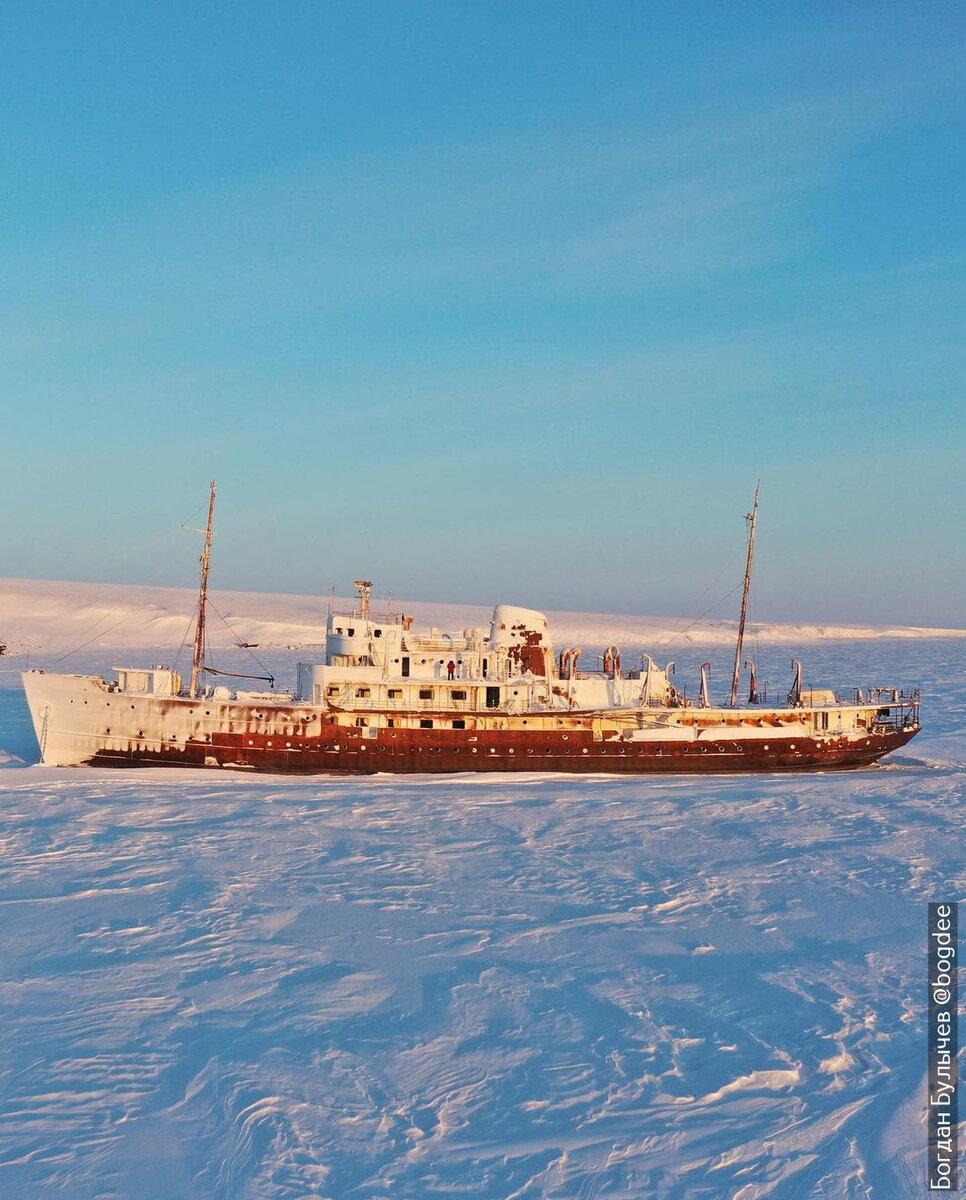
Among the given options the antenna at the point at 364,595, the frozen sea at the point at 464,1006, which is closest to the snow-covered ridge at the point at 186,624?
the antenna at the point at 364,595

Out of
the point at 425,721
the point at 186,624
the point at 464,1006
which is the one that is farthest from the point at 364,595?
the point at 186,624

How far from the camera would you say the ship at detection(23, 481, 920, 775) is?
29.5m

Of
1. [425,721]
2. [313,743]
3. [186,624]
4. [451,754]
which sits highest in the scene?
[186,624]

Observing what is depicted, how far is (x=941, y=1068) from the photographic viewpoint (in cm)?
959

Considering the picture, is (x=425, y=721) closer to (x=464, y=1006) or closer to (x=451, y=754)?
(x=451, y=754)

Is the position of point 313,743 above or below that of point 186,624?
A: below

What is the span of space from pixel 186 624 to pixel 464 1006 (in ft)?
354

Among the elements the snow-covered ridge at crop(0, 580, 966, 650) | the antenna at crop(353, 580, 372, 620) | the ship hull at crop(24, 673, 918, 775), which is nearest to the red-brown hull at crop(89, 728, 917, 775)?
the ship hull at crop(24, 673, 918, 775)

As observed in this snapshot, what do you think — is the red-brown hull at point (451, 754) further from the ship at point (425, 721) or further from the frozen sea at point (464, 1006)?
the frozen sea at point (464, 1006)

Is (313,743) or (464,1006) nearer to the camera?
(464,1006)

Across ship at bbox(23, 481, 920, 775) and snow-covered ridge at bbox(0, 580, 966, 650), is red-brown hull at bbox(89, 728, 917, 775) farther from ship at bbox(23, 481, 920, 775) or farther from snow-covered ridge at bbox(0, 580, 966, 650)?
snow-covered ridge at bbox(0, 580, 966, 650)

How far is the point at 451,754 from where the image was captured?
30.0m

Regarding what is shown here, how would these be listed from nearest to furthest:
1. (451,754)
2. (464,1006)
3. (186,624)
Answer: (464,1006) < (451,754) < (186,624)

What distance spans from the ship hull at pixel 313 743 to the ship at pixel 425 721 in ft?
0.14
